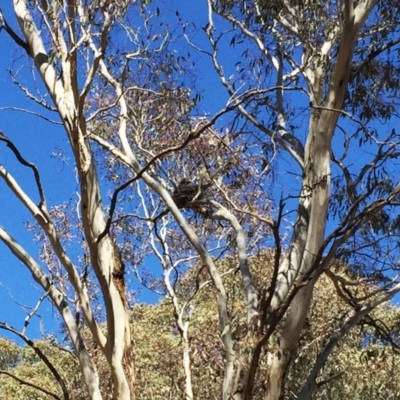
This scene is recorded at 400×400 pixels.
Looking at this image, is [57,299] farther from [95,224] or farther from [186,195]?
[186,195]

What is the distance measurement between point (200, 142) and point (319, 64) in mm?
1193

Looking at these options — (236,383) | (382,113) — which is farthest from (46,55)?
(382,113)

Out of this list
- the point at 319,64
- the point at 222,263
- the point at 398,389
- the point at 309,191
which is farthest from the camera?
the point at 398,389

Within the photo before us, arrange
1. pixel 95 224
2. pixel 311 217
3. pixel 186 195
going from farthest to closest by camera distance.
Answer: pixel 186 195
pixel 311 217
pixel 95 224

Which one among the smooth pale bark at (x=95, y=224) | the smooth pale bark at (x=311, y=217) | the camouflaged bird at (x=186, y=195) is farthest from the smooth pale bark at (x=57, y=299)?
the camouflaged bird at (x=186, y=195)

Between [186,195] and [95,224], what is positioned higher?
[186,195]

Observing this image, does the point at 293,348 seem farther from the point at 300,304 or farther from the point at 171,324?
the point at 171,324

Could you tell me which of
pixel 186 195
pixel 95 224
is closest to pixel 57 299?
pixel 95 224

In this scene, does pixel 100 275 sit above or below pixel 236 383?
above

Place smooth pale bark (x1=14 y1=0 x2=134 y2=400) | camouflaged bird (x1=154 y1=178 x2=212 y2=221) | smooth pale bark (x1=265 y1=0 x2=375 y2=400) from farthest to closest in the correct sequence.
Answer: camouflaged bird (x1=154 y1=178 x2=212 y2=221) → smooth pale bark (x1=265 y1=0 x2=375 y2=400) → smooth pale bark (x1=14 y1=0 x2=134 y2=400)

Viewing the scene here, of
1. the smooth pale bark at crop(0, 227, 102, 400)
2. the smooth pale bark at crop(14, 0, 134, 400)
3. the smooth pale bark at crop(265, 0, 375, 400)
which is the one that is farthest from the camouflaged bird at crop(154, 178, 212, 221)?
the smooth pale bark at crop(0, 227, 102, 400)

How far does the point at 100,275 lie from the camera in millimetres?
4645

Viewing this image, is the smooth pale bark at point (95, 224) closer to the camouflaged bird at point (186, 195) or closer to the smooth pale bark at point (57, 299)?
the smooth pale bark at point (57, 299)

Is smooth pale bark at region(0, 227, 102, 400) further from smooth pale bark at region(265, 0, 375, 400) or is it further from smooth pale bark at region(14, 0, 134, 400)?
smooth pale bark at region(265, 0, 375, 400)
